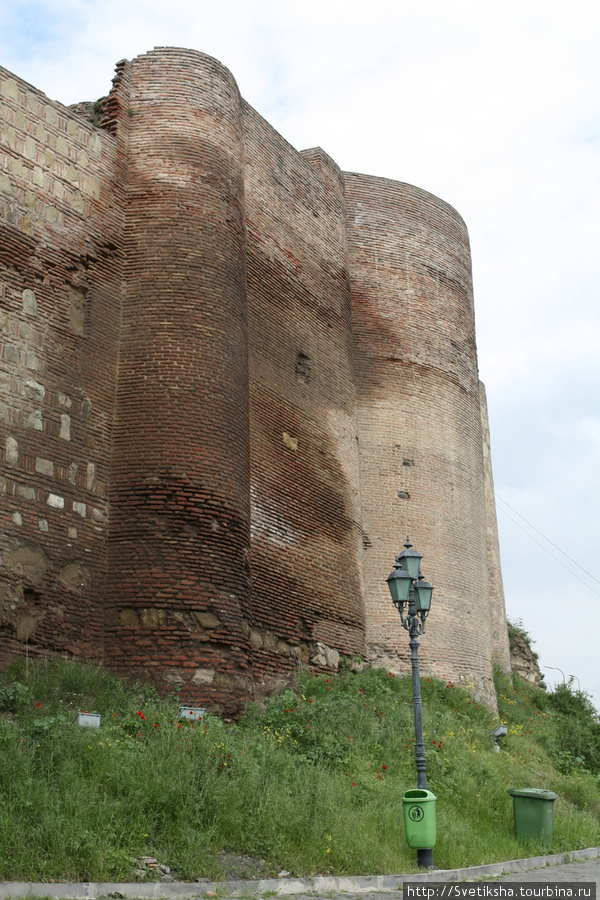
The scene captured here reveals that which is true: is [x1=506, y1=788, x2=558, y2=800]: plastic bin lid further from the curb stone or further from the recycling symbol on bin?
the recycling symbol on bin

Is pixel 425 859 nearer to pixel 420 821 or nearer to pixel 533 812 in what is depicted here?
pixel 420 821

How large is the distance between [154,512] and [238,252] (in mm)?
4152

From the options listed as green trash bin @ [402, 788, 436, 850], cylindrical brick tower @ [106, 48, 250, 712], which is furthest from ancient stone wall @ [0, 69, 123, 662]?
green trash bin @ [402, 788, 436, 850]

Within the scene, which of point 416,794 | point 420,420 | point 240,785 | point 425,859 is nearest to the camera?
point 240,785

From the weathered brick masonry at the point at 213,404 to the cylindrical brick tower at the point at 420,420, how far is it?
0.04 m

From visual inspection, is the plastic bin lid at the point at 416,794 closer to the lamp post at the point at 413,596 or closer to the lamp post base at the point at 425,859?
the lamp post base at the point at 425,859

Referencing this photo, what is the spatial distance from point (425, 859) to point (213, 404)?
602 centimetres

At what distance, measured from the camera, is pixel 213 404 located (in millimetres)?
12891

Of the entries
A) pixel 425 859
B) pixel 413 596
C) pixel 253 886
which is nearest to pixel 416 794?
pixel 425 859

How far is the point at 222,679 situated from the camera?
1173cm

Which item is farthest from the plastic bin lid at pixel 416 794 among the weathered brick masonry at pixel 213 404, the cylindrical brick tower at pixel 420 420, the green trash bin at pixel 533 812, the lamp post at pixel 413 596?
the cylindrical brick tower at pixel 420 420

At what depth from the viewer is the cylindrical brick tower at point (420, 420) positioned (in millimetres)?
17469

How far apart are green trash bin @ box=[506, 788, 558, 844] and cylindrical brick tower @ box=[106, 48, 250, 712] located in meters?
3.18

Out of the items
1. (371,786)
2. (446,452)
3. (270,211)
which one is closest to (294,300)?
(270,211)
